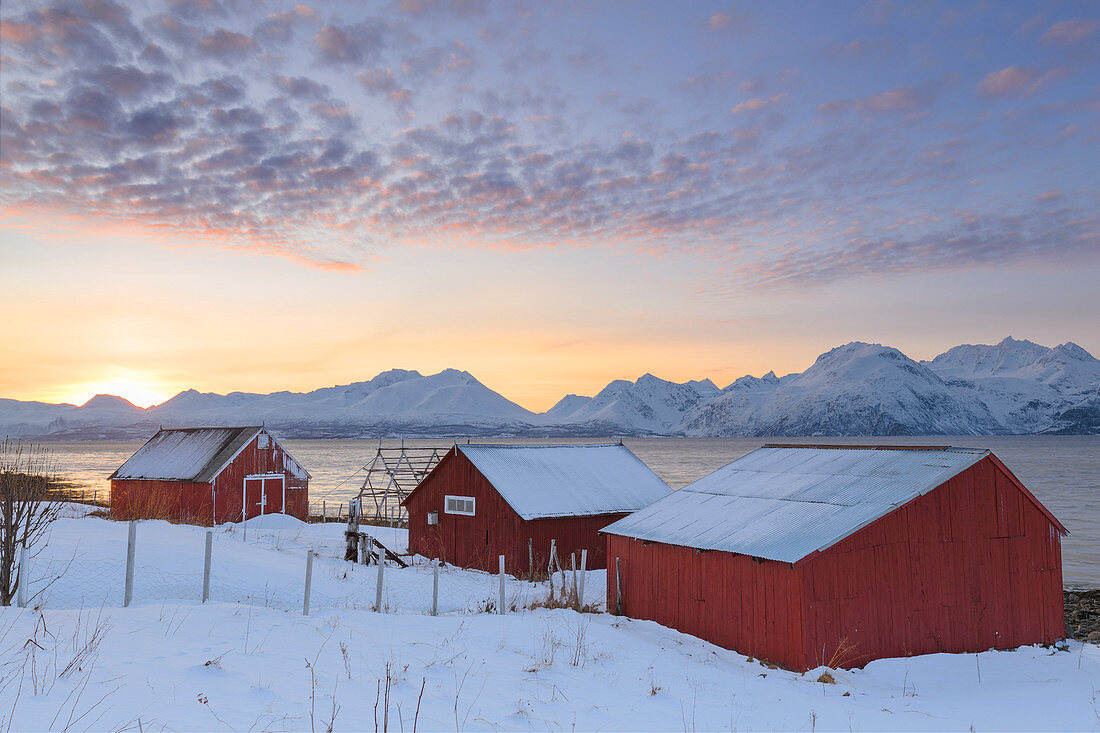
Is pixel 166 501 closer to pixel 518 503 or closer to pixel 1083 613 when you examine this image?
pixel 518 503

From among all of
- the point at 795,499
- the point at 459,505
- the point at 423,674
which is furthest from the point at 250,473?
the point at 423,674

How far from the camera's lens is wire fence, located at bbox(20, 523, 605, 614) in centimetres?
1673

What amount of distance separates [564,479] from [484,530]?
183 inches

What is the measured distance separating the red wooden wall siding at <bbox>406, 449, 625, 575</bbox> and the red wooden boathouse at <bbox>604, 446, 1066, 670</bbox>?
10.1m

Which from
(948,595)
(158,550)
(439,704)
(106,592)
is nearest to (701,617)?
(948,595)

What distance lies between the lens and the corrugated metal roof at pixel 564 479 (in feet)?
103

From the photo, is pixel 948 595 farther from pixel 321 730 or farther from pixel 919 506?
pixel 321 730

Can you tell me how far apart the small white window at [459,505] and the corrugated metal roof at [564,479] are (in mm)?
1828

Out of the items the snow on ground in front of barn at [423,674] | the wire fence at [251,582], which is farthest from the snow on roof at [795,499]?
the wire fence at [251,582]

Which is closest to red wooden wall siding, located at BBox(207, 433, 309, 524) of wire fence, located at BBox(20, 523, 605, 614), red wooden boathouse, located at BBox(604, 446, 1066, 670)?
wire fence, located at BBox(20, 523, 605, 614)

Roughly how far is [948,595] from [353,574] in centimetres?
1813

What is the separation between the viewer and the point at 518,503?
30766 millimetres

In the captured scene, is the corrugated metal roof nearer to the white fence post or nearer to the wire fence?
the wire fence

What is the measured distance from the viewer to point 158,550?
22234 mm
